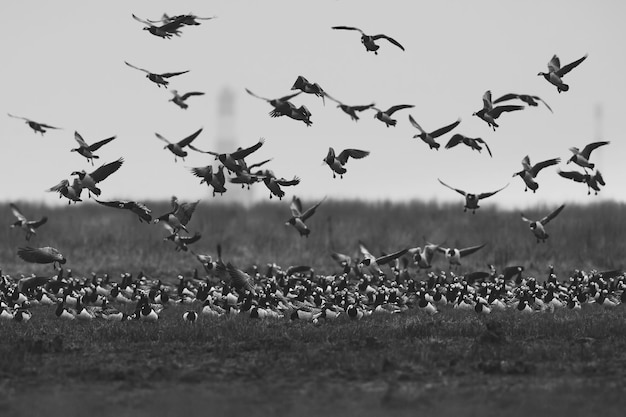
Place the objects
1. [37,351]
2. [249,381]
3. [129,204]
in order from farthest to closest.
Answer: [129,204], [37,351], [249,381]

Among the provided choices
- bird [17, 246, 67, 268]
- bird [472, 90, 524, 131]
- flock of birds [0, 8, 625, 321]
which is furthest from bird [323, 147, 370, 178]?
bird [17, 246, 67, 268]

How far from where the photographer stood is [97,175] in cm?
2483

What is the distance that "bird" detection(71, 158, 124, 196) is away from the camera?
24.7m

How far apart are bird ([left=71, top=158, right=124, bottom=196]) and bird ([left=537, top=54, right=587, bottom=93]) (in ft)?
34.7

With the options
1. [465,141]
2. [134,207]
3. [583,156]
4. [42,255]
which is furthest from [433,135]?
[42,255]

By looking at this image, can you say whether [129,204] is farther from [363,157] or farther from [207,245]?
[207,245]

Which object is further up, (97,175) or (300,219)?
(97,175)

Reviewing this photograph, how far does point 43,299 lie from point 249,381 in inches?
528

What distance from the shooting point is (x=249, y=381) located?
56.1 ft

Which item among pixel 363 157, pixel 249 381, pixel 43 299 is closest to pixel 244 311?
pixel 363 157

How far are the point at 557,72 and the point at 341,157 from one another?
5.70m

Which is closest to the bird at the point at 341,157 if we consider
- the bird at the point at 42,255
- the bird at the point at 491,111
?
the bird at the point at 491,111

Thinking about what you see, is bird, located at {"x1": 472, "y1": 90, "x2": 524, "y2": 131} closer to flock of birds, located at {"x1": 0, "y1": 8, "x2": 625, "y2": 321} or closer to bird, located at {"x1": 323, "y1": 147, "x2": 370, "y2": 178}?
flock of birds, located at {"x1": 0, "y1": 8, "x2": 625, "y2": 321}

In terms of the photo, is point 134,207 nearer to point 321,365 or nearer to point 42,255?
point 42,255
